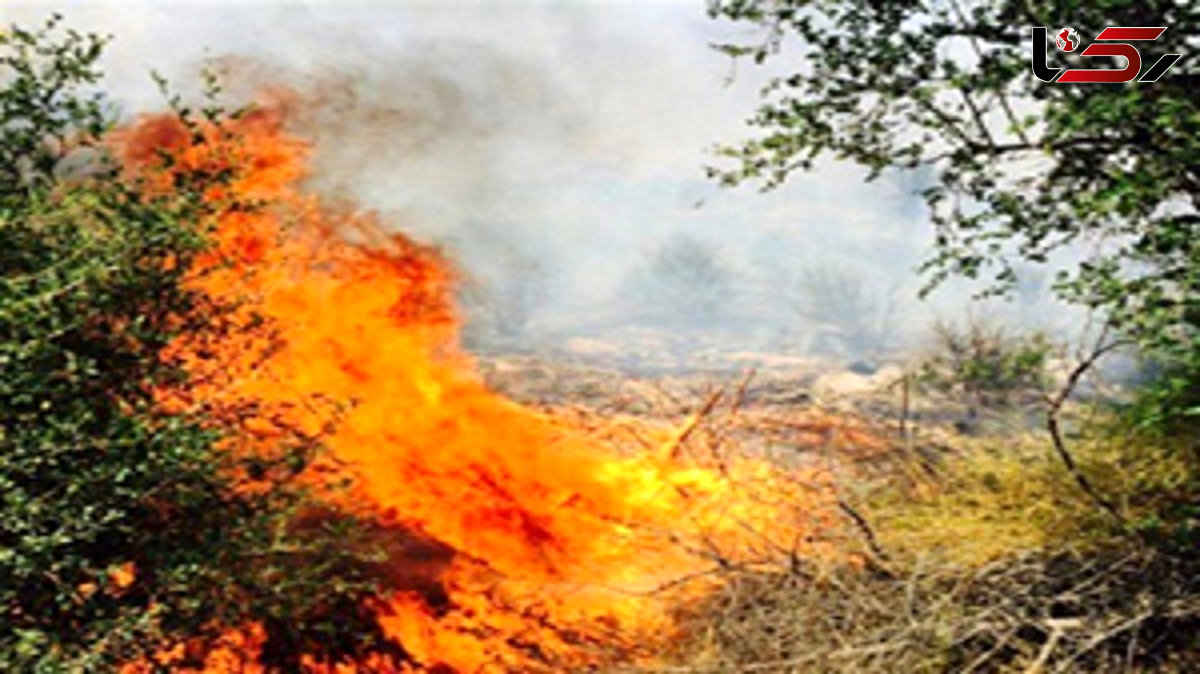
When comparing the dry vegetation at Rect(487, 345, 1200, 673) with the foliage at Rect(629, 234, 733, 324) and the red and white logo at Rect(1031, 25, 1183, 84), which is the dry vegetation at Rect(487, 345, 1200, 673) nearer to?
the red and white logo at Rect(1031, 25, 1183, 84)

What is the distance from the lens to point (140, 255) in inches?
316

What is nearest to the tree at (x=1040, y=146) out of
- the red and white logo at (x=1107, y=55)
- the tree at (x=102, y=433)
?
the red and white logo at (x=1107, y=55)

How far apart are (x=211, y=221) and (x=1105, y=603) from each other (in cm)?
827

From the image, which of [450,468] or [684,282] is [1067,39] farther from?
[684,282]

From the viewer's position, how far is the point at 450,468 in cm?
1272

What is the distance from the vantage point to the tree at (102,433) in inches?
266

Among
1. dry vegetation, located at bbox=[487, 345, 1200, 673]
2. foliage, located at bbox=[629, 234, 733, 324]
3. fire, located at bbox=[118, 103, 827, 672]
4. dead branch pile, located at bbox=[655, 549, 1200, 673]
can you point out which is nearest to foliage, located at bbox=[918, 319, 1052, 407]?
fire, located at bbox=[118, 103, 827, 672]

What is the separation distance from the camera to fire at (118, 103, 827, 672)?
35.6 ft

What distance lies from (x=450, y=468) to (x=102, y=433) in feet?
18.9

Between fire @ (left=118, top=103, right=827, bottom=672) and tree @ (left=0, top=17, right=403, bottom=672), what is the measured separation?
66.8 inches

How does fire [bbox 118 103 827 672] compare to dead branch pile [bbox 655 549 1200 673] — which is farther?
fire [bbox 118 103 827 672]

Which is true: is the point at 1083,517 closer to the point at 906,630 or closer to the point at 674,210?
the point at 906,630

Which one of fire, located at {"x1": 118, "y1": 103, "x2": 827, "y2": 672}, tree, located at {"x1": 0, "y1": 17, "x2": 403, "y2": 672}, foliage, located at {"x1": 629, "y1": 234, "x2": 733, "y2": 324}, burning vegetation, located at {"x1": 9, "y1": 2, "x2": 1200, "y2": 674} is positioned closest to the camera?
tree, located at {"x1": 0, "y1": 17, "x2": 403, "y2": 672}

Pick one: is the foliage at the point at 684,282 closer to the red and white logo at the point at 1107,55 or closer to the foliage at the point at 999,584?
the foliage at the point at 999,584
